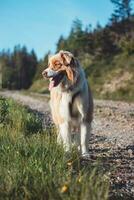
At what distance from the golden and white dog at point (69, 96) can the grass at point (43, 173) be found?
0.90 meters

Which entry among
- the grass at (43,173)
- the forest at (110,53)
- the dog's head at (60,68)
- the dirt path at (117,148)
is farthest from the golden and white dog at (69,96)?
the forest at (110,53)

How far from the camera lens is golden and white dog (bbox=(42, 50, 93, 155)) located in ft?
28.5

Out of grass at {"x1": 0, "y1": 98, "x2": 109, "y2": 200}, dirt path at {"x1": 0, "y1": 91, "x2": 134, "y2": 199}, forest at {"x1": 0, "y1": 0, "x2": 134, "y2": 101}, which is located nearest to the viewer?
grass at {"x1": 0, "y1": 98, "x2": 109, "y2": 200}

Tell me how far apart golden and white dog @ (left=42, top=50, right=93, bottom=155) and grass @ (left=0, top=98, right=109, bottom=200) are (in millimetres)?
895

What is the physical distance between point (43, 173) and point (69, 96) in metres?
2.91

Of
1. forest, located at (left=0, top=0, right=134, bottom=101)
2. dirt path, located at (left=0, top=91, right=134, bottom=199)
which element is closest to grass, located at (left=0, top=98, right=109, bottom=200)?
dirt path, located at (left=0, top=91, right=134, bottom=199)

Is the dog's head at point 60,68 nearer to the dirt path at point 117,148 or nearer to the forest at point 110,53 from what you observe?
the dirt path at point 117,148

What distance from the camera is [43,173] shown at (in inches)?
239

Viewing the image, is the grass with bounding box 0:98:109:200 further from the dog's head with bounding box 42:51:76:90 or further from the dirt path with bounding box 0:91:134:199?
the dog's head with bounding box 42:51:76:90

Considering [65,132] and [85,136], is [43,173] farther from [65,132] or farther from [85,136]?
[85,136]

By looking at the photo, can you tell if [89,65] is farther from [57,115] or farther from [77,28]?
[57,115]

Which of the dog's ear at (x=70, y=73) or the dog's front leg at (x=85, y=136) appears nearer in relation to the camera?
the dog's ear at (x=70, y=73)

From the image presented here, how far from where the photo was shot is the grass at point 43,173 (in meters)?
5.39

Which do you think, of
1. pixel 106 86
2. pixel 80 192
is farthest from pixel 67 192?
pixel 106 86
